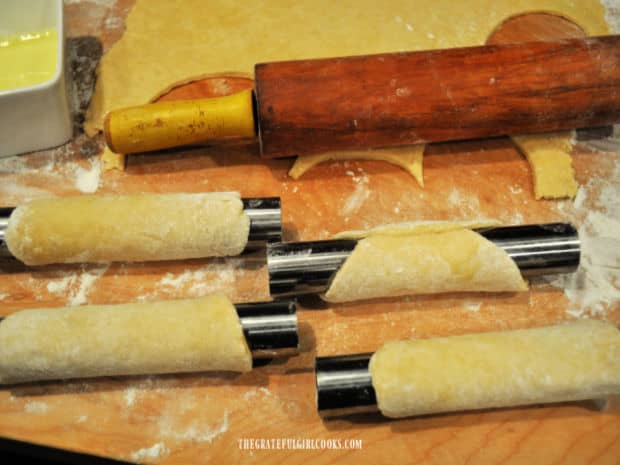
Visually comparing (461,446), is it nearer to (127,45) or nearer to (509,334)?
(509,334)

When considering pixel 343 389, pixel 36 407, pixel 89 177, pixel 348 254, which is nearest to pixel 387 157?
pixel 348 254

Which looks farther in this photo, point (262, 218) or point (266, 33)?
point (266, 33)

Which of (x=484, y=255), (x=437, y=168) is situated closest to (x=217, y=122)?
(x=437, y=168)

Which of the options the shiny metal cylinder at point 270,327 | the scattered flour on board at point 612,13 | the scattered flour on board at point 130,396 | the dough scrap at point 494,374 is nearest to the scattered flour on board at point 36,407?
the scattered flour on board at point 130,396

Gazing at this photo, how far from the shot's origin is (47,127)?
1.27m

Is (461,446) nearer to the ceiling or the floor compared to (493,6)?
nearer to the floor

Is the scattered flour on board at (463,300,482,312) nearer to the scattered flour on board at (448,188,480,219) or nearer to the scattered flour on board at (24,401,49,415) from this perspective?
the scattered flour on board at (448,188,480,219)

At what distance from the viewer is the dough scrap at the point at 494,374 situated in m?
0.99

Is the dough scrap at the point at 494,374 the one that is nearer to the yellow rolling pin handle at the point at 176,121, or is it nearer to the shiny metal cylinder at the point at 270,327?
the shiny metal cylinder at the point at 270,327

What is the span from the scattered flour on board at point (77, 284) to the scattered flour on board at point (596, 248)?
3.27 ft

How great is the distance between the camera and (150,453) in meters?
1.03

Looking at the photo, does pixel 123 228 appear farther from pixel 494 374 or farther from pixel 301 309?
pixel 494 374

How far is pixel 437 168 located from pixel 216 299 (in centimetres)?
63

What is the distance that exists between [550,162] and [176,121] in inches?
34.7
